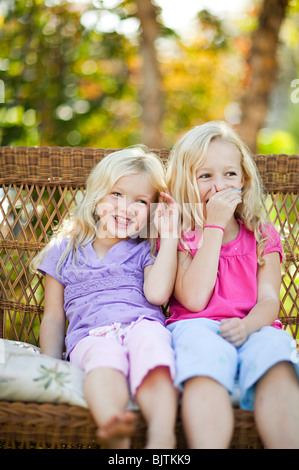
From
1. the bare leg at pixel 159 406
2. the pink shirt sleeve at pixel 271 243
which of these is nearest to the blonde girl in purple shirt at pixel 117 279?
the bare leg at pixel 159 406

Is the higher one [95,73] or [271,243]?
[95,73]

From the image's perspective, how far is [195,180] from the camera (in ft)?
6.15

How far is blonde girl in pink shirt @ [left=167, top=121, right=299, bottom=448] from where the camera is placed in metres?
1.32

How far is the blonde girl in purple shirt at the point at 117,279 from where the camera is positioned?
1441mm

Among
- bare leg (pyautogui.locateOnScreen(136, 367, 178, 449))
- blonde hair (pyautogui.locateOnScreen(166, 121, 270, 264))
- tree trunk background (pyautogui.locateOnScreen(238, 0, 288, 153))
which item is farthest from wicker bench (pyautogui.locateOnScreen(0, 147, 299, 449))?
tree trunk background (pyautogui.locateOnScreen(238, 0, 288, 153))

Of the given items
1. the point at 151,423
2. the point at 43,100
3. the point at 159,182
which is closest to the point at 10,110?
the point at 43,100

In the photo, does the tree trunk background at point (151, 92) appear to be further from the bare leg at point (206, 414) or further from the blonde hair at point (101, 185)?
the bare leg at point (206, 414)

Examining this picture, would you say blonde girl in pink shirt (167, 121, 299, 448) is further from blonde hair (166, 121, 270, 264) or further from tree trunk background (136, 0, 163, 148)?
tree trunk background (136, 0, 163, 148)

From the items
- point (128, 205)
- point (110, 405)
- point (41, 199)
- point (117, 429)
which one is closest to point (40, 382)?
point (110, 405)

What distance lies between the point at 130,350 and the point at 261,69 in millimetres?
3143

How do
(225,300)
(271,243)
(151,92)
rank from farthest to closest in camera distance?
(151,92)
(271,243)
(225,300)

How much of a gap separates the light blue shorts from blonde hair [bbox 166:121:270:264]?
0.42 metres

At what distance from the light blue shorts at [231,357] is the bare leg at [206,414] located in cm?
2

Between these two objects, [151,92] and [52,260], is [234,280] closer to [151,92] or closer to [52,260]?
[52,260]
